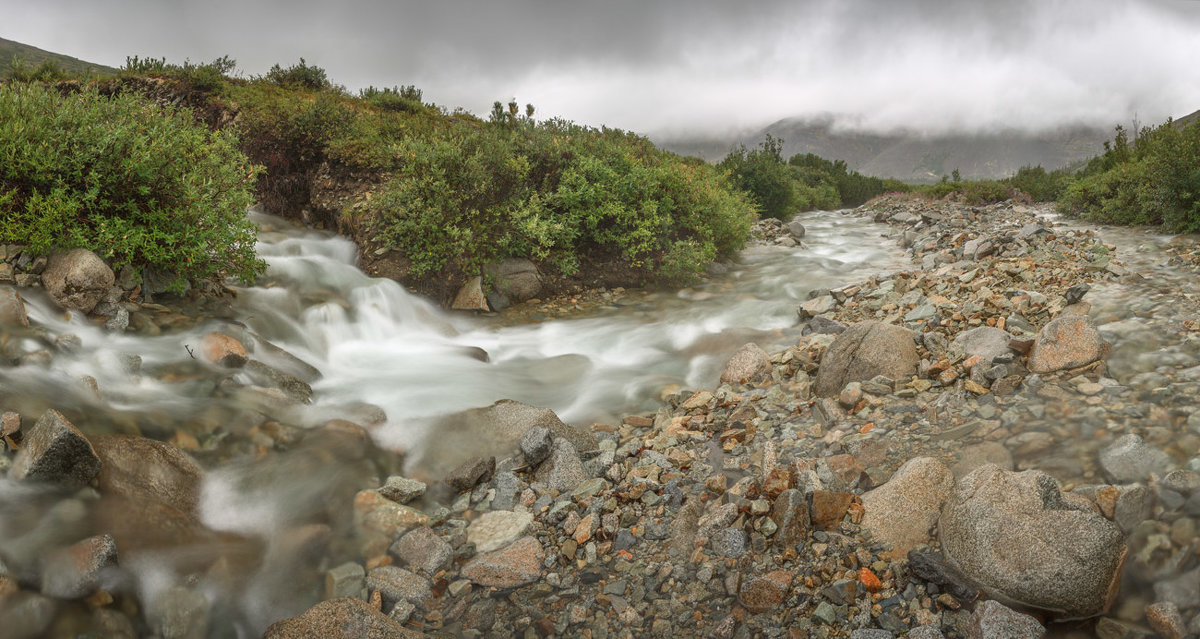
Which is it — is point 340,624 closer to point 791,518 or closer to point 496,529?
point 496,529

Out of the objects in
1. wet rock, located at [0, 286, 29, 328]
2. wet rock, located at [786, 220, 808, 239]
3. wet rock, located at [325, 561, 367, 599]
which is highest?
wet rock, located at [786, 220, 808, 239]

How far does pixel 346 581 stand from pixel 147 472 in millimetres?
1804

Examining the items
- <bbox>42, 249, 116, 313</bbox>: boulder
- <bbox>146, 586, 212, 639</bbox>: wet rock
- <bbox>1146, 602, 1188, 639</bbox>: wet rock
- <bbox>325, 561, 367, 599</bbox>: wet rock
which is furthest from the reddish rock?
<bbox>42, 249, 116, 313</bbox>: boulder

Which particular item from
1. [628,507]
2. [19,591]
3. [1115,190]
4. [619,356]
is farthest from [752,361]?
[1115,190]

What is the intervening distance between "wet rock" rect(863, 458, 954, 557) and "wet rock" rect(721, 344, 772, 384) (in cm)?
296

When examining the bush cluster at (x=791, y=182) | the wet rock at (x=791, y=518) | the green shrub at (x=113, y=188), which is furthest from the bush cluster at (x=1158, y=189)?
the green shrub at (x=113, y=188)

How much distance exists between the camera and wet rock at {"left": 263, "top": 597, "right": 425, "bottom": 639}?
3404mm

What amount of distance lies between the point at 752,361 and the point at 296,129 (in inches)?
477

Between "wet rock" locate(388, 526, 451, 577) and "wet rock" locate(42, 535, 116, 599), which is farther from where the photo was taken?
"wet rock" locate(388, 526, 451, 577)

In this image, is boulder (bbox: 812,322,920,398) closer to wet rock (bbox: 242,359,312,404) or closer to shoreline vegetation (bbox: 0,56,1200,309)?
wet rock (bbox: 242,359,312,404)

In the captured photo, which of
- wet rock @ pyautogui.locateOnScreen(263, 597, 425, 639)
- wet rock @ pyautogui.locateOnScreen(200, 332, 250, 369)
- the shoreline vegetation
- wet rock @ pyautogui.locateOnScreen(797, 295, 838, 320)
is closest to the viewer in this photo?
wet rock @ pyautogui.locateOnScreen(263, 597, 425, 639)

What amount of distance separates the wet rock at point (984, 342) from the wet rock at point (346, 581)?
5890mm

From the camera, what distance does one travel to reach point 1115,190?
16406 millimetres

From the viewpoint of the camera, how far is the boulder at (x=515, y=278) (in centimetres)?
1113
